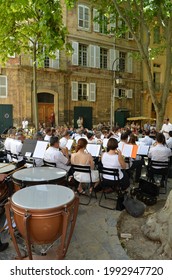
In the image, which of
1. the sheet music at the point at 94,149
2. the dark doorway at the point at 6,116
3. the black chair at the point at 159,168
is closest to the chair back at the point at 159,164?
the black chair at the point at 159,168

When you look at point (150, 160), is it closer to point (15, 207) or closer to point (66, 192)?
point (66, 192)

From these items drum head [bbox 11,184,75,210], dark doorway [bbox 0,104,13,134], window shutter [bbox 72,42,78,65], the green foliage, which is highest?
window shutter [bbox 72,42,78,65]

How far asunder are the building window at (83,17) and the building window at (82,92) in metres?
5.22

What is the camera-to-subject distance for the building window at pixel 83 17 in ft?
70.8

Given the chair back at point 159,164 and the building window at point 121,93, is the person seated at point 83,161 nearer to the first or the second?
the chair back at point 159,164

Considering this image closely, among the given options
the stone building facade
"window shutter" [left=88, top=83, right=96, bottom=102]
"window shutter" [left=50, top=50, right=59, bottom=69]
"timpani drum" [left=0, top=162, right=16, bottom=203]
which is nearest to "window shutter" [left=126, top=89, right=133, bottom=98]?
the stone building facade

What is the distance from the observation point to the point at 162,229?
3594 mm

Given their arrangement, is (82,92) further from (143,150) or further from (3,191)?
(3,191)

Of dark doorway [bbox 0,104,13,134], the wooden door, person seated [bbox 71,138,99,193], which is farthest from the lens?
the wooden door

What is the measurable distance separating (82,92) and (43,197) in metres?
20.2

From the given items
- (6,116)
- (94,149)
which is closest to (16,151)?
(94,149)

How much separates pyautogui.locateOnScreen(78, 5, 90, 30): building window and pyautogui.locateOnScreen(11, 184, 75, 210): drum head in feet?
70.7

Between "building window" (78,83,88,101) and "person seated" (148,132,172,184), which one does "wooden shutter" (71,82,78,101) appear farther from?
"person seated" (148,132,172,184)

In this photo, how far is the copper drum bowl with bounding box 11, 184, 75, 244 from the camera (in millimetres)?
2518
